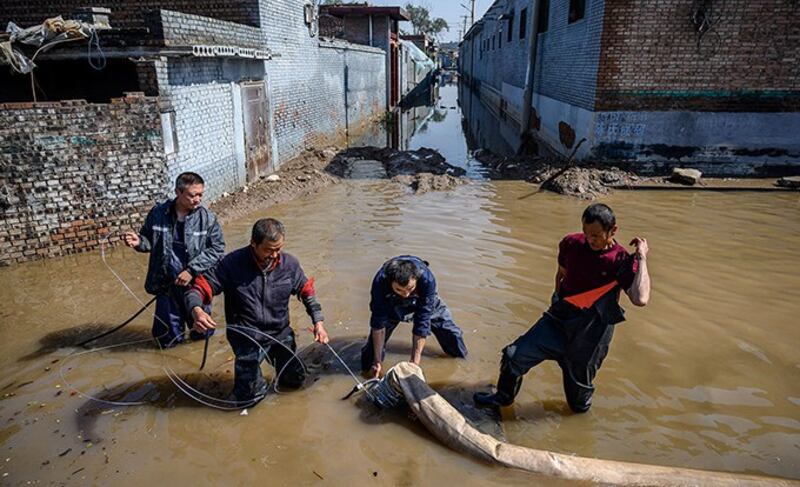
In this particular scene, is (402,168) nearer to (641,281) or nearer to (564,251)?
(564,251)

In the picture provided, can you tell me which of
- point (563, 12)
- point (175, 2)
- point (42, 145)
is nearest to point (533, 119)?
point (563, 12)

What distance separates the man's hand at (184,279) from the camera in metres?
4.48

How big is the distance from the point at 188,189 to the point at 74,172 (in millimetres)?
3832

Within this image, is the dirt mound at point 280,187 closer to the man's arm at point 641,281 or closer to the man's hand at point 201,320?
the man's hand at point 201,320

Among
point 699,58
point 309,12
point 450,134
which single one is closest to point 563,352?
point 699,58

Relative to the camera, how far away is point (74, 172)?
723cm

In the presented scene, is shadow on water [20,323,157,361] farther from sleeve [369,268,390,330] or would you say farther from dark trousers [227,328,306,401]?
sleeve [369,268,390,330]

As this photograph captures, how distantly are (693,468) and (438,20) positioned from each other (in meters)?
99.3

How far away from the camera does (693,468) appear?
12.0 feet

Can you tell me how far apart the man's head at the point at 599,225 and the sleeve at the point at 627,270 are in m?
0.15

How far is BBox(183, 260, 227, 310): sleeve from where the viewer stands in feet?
12.6

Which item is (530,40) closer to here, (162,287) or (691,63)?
(691,63)

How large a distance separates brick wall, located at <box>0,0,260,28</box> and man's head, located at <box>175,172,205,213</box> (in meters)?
8.59

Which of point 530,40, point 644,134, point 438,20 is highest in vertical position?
point 438,20
